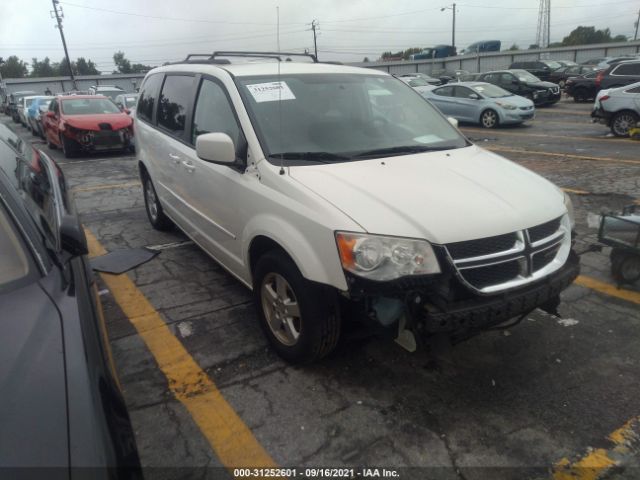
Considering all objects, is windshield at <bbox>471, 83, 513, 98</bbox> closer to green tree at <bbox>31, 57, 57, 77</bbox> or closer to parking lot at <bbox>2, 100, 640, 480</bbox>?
parking lot at <bbox>2, 100, 640, 480</bbox>

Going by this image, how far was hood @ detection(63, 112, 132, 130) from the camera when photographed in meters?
11.8

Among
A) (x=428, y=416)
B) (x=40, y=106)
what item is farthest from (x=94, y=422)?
(x=40, y=106)

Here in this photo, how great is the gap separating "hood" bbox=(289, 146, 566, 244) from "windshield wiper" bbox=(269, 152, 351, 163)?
0.34 ft

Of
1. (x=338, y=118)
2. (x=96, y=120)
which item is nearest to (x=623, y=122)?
(x=338, y=118)

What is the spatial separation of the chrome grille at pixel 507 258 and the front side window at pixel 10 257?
1.94 m

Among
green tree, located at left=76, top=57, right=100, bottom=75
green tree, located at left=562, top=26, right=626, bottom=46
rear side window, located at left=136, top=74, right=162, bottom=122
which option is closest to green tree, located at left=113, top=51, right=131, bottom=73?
green tree, located at left=76, top=57, right=100, bottom=75

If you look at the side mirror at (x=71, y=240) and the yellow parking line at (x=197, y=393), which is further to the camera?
the yellow parking line at (x=197, y=393)

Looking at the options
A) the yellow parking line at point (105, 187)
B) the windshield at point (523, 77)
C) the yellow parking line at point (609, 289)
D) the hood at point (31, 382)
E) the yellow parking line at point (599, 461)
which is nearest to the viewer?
the hood at point (31, 382)

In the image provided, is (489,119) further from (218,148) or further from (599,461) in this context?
(599,461)

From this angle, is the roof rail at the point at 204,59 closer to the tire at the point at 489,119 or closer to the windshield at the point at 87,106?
the windshield at the point at 87,106

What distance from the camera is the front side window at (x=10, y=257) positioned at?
1.98m

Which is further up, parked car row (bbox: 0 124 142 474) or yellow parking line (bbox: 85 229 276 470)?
parked car row (bbox: 0 124 142 474)

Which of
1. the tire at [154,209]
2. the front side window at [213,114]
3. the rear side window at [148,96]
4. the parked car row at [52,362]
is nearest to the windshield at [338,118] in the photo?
the front side window at [213,114]

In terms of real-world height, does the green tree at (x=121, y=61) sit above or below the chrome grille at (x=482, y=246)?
above
